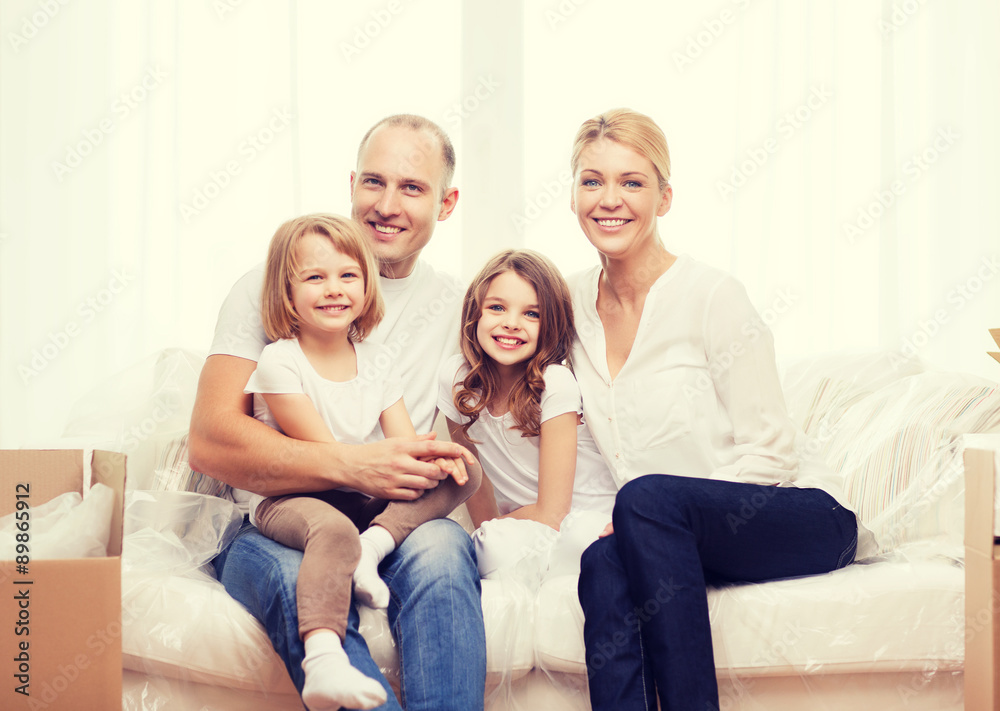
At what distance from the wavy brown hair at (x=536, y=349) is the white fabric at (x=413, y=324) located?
63mm

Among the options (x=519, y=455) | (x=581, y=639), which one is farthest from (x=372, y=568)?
(x=519, y=455)

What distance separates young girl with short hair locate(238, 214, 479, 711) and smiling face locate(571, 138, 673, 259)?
1.41ft

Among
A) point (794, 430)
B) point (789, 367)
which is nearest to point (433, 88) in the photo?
point (789, 367)

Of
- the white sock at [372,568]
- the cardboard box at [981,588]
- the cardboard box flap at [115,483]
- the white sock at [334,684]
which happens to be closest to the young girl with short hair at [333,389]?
the white sock at [372,568]

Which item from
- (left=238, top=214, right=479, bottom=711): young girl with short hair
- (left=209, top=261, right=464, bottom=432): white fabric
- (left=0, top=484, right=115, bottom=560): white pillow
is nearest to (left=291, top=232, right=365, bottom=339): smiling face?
(left=238, top=214, right=479, bottom=711): young girl with short hair

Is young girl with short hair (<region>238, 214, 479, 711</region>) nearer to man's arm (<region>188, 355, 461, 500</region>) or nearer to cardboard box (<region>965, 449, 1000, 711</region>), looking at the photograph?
man's arm (<region>188, 355, 461, 500</region>)

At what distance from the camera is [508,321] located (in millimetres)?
1515

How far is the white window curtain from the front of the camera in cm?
232

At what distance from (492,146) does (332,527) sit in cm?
156

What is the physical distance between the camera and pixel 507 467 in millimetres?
1565

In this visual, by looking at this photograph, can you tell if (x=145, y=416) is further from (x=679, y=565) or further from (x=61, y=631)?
(x=679, y=565)

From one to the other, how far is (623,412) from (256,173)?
138 centimetres

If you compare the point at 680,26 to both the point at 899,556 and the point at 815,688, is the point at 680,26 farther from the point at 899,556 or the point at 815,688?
the point at 815,688

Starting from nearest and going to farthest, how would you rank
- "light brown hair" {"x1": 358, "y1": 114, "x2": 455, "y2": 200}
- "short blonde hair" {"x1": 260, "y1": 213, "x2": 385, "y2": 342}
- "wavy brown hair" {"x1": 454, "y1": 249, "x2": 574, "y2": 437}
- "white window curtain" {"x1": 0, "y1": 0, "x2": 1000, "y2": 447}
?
"short blonde hair" {"x1": 260, "y1": 213, "x2": 385, "y2": 342} → "wavy brown hair" {"x1": 454, "y1": 249, "x2": 574, "y2": 437} → "light brown hair" {"x1": 358, "y1": 114, "x2": 455, "y2": 200} → "white window curtain" {"x1": 0, "y1": 0, "x2": 1000, "y2": 447}
